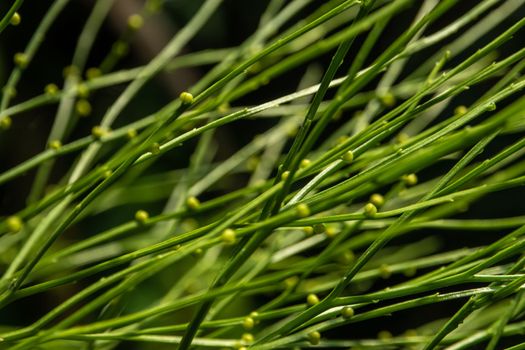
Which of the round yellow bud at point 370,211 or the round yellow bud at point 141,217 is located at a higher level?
the round yellow bud at point 141,217

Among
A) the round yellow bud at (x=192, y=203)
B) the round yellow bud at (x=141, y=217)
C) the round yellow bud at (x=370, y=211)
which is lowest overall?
the round yellow bud at (x=370, y=211)

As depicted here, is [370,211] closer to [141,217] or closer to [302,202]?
[302,202]

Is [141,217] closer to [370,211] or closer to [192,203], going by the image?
[192,203]

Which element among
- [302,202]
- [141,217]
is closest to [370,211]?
[302,202]

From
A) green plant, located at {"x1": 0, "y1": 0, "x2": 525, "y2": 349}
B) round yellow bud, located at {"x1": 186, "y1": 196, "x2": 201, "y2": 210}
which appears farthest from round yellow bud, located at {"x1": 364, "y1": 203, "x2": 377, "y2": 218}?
round yellow bud, located at {"x1": 186, "y1": 196, "x2": 201, "y2": 210}

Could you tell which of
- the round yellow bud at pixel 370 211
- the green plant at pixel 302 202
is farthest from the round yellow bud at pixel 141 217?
the round yellow bud at pixel 370 211

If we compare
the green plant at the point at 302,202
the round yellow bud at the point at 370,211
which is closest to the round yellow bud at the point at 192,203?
the green plant at the point at 302,202

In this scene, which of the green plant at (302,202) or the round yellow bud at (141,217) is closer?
the green plant at (302,202)

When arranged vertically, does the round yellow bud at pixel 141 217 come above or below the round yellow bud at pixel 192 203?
above

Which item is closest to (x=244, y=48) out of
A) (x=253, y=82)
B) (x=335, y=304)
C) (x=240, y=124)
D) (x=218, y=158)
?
(x=253, y=82)

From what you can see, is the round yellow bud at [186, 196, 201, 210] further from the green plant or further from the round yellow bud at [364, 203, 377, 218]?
the round yellow bud at [364, 203, 377, 218]

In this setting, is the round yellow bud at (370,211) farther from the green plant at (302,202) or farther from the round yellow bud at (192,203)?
the round yellow bud at (192,203)

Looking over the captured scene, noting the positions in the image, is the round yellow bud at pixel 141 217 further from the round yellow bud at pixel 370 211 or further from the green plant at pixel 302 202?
the round yellow bud at pixel 370 211
